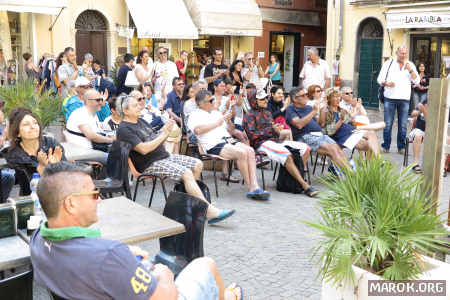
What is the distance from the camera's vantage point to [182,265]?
3.54m

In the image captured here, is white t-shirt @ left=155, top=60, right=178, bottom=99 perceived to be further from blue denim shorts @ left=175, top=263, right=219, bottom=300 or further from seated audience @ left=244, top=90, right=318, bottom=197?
blue denim shorts @ left=175, top=263, right=219, bottom=300

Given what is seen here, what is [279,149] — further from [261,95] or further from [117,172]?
[117,172]

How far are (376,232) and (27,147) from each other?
3439mm

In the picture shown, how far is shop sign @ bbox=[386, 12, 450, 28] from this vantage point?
15.3 m

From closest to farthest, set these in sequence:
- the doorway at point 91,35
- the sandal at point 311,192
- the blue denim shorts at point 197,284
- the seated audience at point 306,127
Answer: the blue denim shorts at point 197,284
the sandal at point 311,192
the seated audience at point 306,127
the doorway at point 91,35

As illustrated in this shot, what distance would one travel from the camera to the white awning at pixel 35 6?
553 inches

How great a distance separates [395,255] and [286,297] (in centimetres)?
126

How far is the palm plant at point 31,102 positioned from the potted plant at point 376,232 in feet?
16.1

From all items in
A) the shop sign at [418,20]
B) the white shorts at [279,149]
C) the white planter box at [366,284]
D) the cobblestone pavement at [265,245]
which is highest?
the shop sign at [418,20]

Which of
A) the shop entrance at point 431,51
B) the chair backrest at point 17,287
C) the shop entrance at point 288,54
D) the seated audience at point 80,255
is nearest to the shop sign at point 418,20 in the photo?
the shop entrance at point 431,51

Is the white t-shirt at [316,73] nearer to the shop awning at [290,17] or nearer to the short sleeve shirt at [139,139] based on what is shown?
the short sleeve shirt at [139,139]

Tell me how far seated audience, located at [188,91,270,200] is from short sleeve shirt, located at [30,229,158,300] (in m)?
4.43

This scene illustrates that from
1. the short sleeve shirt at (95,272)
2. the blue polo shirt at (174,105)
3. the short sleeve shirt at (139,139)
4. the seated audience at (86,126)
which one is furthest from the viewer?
the blue polo shirt at (174,105)

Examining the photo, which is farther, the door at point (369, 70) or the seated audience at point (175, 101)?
the door at point (369, 70)
